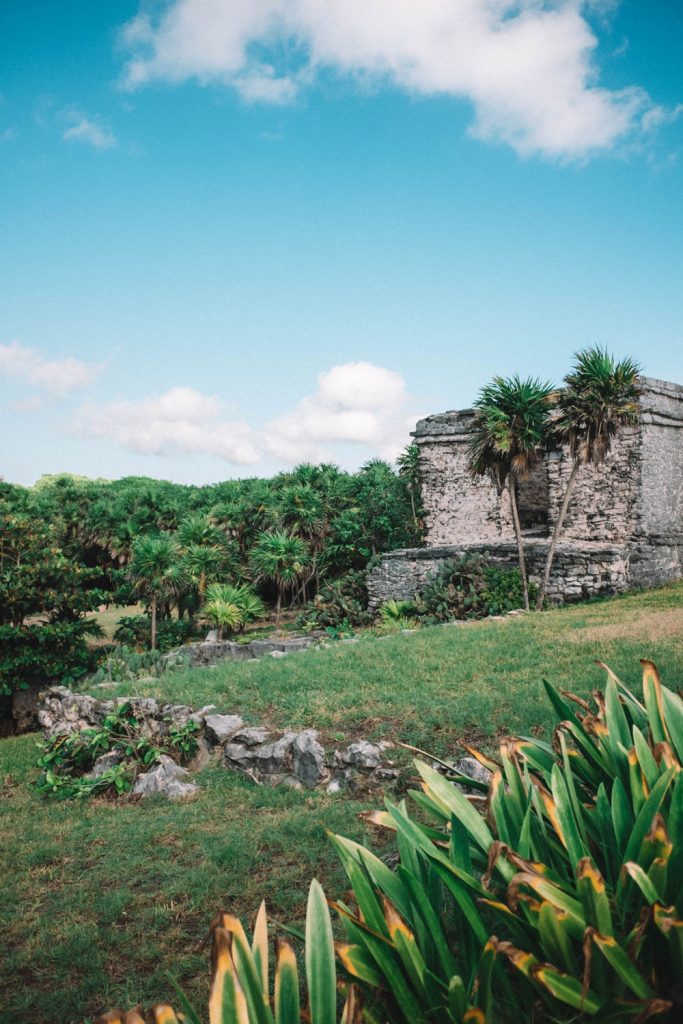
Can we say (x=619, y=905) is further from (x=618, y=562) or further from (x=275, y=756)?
(x=618, y=562)

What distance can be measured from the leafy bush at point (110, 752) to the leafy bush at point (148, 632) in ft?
25.8

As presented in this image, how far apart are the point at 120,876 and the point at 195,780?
1779 mm

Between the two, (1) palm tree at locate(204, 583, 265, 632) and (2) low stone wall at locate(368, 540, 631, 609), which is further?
(1) palm tree at locate(204, 583, 265, 632)

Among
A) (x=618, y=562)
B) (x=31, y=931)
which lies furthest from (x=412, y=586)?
(x=31, y=931)

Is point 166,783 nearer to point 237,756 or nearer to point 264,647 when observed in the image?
point 237,756

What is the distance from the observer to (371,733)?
5.96m

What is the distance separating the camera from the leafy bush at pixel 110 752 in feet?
21.0

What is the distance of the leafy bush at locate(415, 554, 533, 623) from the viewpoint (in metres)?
13.7

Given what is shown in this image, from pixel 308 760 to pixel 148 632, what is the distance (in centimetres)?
1132

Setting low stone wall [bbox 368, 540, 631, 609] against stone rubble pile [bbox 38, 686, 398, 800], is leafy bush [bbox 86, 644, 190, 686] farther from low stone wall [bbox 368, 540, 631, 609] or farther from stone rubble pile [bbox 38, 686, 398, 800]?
low stone wall [bbox 368, 540, 631, 609]

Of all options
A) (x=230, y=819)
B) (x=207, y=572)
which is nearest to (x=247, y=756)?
(x=230, y=819)

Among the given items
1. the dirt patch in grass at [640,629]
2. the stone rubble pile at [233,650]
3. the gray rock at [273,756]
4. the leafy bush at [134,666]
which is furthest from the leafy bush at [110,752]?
the dirt patch in grass at [640,629]

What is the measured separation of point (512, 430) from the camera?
531 inches

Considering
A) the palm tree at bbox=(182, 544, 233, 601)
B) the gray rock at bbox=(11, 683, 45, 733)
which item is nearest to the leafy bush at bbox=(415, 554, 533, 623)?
the palm tree at bbox=(182, 544, 233, 601)
